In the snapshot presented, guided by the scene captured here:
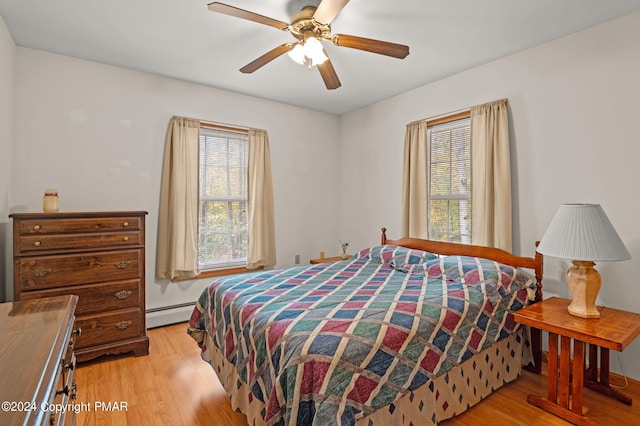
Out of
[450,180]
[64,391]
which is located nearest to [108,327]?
[64,391]

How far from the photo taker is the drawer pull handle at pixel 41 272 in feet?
7.90

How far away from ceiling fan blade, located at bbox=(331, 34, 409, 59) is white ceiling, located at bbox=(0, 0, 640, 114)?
0.30 m

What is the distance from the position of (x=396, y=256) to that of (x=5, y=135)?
140 inches

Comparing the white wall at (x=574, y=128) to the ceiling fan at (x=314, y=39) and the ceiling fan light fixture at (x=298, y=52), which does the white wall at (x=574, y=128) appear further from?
the ceiling fan light fixture at (x=298, y=52)

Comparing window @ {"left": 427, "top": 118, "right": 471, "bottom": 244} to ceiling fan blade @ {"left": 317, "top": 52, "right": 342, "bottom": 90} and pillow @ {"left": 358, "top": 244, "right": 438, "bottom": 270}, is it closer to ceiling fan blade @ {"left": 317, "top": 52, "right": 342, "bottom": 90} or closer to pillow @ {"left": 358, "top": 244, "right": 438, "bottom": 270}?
pillow @ {"left": 358, "top": 244, "right": 438, "bottom": 270}

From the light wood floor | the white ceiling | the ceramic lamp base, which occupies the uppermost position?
the white ceiling

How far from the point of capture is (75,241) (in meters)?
2.57

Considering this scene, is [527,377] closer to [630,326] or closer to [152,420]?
[630,326]

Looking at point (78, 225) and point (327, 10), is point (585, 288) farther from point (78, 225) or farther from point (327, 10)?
point (78, 225)

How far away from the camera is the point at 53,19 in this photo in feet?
7.90

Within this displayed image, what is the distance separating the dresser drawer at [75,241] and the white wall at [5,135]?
47cm

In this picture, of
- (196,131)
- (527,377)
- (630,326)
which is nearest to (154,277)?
(196,131)

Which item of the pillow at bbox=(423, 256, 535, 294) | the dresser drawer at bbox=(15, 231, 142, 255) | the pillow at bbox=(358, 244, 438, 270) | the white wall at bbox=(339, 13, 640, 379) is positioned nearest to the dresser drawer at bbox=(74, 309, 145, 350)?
the dresser drawer at bbox=(15, 231, 142, 255)

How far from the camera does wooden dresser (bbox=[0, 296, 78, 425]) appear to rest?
0.71 meters
